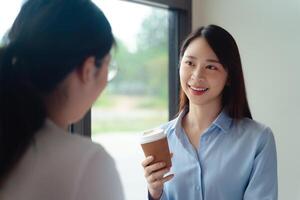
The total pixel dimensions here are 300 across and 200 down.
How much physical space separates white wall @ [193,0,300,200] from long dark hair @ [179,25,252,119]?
1.50 feet

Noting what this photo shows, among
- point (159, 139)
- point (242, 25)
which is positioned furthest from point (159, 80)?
point (159, 139)

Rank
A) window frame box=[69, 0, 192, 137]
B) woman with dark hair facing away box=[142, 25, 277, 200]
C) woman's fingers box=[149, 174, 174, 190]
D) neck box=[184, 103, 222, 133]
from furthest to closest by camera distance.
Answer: window frame box=[69, 0, 192, 137] < neck box=[184, 103, 222, 133] < woman with dark hair facing away box=[142, 25, 277, 200] < woman's fingers box=[149, 174, 174, 190]

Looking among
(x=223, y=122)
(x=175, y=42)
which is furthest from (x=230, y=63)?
(x=175, y=42)

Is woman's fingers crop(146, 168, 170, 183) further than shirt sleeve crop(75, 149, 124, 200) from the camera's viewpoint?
Yes

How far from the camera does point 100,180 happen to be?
2.00 feet

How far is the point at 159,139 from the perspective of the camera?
100 centimetres

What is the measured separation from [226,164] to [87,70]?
2.48ft

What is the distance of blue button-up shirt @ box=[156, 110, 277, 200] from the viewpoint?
121 cm

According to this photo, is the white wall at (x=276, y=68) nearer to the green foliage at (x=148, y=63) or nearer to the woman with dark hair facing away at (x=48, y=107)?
the green foliage at (x=148, y=63)

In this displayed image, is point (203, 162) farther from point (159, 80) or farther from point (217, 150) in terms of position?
point (159, 80)

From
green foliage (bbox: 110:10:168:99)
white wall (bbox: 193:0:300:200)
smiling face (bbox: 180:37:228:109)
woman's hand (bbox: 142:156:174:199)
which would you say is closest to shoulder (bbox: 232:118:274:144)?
smiling face (bbox: 180:37:228:109)

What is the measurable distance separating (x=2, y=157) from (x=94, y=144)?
15 centimetres

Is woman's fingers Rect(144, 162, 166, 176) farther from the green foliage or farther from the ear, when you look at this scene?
the green foliage

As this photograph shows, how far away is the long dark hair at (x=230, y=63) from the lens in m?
1.24
